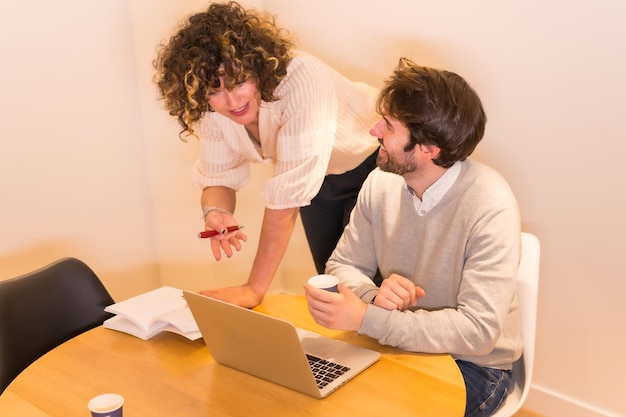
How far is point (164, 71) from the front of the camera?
1994mm

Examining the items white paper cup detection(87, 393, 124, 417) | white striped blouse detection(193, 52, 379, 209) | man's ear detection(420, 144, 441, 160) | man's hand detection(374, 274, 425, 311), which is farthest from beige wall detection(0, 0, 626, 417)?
white paper cup detection(87, 393, 124, 417)

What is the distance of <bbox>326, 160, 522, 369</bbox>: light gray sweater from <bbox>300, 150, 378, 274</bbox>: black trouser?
11.6 inches

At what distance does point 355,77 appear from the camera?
283cm

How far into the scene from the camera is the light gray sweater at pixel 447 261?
1590 mm

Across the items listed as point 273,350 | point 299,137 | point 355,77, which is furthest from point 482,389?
point 355,77

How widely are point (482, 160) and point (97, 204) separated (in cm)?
156

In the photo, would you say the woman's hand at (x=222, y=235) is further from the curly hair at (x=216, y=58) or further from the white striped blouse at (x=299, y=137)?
the curly hair at (x=216, y=58)

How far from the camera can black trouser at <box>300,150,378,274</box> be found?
224 centimetres

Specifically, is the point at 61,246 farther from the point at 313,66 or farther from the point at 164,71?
the point at 313,66

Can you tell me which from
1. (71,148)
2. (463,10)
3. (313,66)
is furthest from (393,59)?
(71,148)

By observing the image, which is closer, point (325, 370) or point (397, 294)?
point (325, 370)

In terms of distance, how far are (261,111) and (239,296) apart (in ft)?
1.73

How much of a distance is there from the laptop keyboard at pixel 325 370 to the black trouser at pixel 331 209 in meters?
0.75

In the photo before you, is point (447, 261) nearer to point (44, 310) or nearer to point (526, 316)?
point (526, 316)
